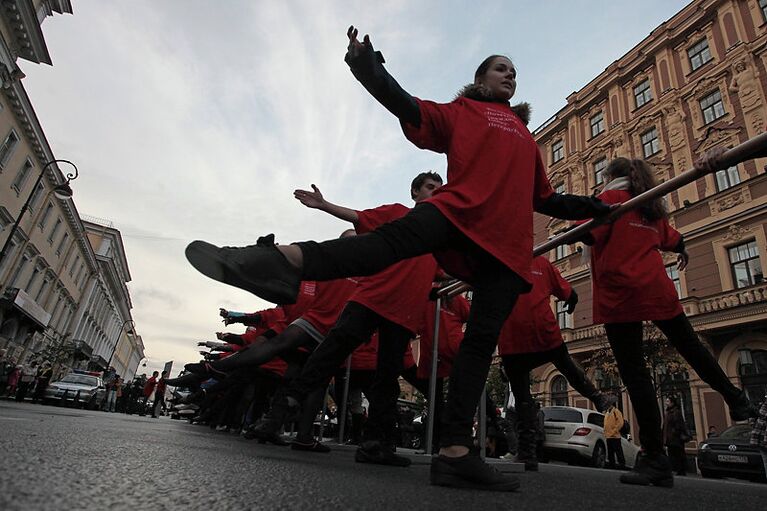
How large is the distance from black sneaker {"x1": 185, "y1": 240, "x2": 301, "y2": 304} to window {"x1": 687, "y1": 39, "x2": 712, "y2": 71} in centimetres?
2536

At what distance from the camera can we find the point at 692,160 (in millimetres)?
19578

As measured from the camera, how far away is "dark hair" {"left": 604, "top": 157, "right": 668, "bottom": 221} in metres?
3.04

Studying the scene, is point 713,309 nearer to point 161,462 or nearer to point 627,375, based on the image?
point 627,375

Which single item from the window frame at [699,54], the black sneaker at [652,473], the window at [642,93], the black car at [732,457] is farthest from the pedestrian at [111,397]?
the window frame at [699,54]

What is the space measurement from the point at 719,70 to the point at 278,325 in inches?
894

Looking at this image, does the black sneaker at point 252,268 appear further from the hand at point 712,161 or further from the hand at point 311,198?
the hand at point 712,161

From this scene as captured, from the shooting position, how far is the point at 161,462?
1509 mm

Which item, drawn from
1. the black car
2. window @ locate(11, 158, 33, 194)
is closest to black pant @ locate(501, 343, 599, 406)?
the black car

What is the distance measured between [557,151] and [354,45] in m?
29.0

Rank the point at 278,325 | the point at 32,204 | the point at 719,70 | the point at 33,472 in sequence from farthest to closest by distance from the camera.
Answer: the point at 32,204
the point at 719,70
the point at 278,325
the point at 33,472

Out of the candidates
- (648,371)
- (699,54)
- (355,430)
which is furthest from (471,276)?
(699,54)

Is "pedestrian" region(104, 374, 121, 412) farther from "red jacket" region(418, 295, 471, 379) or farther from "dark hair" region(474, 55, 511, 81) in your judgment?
"dark hair" region(474, 55, 511, 81)

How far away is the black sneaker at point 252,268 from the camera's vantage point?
4.71ft

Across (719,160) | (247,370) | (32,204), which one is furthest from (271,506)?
(32,204)
